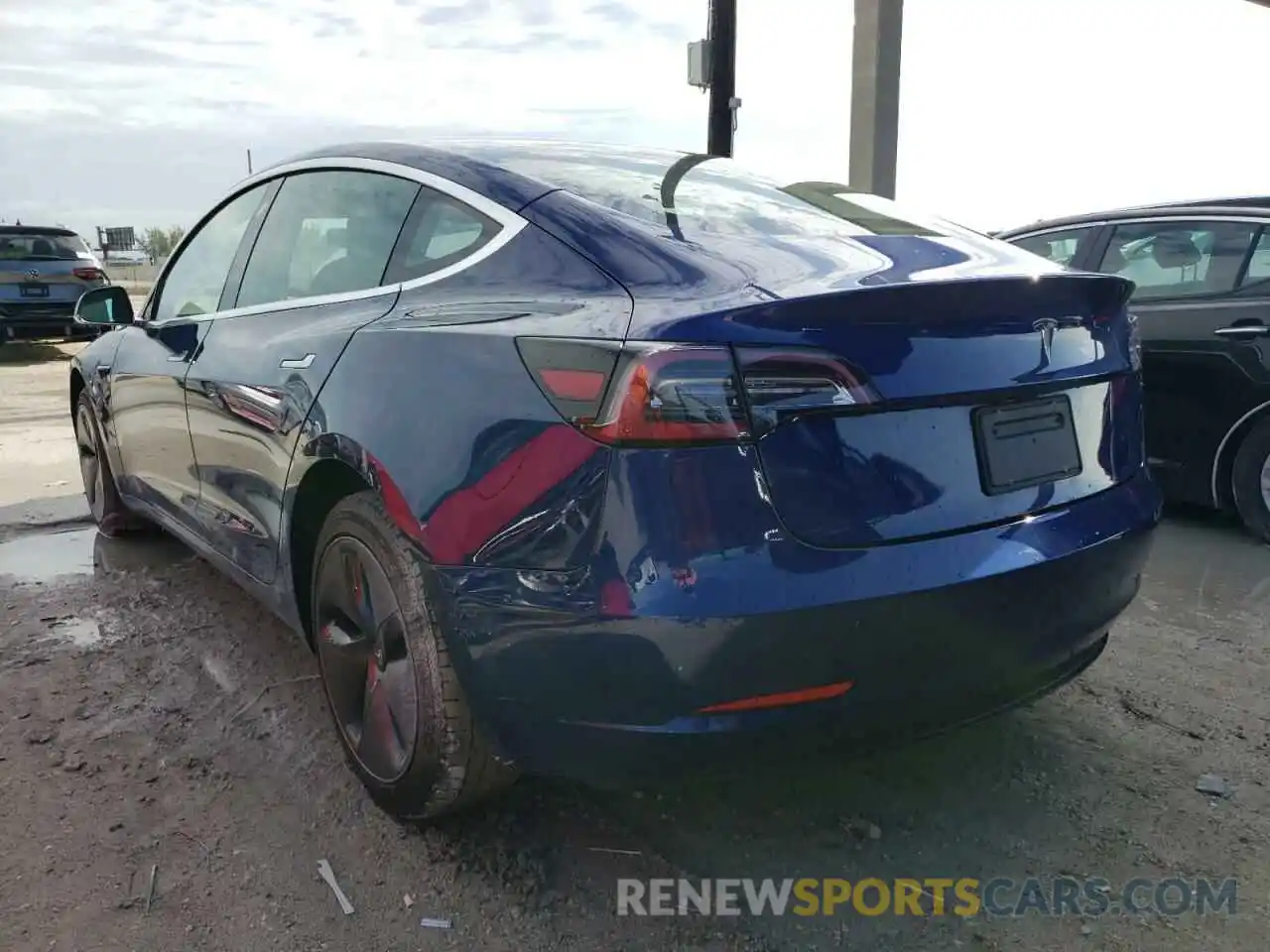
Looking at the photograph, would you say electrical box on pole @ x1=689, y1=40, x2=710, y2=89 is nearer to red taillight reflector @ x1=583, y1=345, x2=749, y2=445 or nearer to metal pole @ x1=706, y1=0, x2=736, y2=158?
metal pole @ x1=706, y1=0, x2=736, y2=158

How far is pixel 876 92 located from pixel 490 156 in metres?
10.9

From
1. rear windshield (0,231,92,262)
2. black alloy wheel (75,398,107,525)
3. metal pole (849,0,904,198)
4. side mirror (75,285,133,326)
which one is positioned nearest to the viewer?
side mirror (75,285,133,326)

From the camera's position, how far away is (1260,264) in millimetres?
4547

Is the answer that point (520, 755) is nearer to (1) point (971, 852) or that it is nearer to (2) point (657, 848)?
(2) point (657, 848)

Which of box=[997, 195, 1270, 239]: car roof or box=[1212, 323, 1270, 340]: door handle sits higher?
box=[997, 195, 1270, 239]: car roof

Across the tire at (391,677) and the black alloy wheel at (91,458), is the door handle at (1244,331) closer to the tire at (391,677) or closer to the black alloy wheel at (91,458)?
the tire at (391,677)

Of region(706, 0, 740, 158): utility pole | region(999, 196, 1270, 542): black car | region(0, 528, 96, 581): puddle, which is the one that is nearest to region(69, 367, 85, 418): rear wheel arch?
region(0, 528, 96, 581): puddle

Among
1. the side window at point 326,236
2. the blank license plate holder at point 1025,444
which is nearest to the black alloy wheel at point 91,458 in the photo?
the side window at point 326,236

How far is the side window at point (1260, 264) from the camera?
4523 mm

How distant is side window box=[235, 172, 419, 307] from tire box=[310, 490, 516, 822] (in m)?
0.70

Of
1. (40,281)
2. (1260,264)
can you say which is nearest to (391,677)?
(1260,264)

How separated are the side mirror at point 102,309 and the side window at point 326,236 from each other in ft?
3.62

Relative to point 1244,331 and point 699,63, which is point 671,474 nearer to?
point 1244,331

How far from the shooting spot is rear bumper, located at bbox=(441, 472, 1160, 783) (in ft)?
5.68
